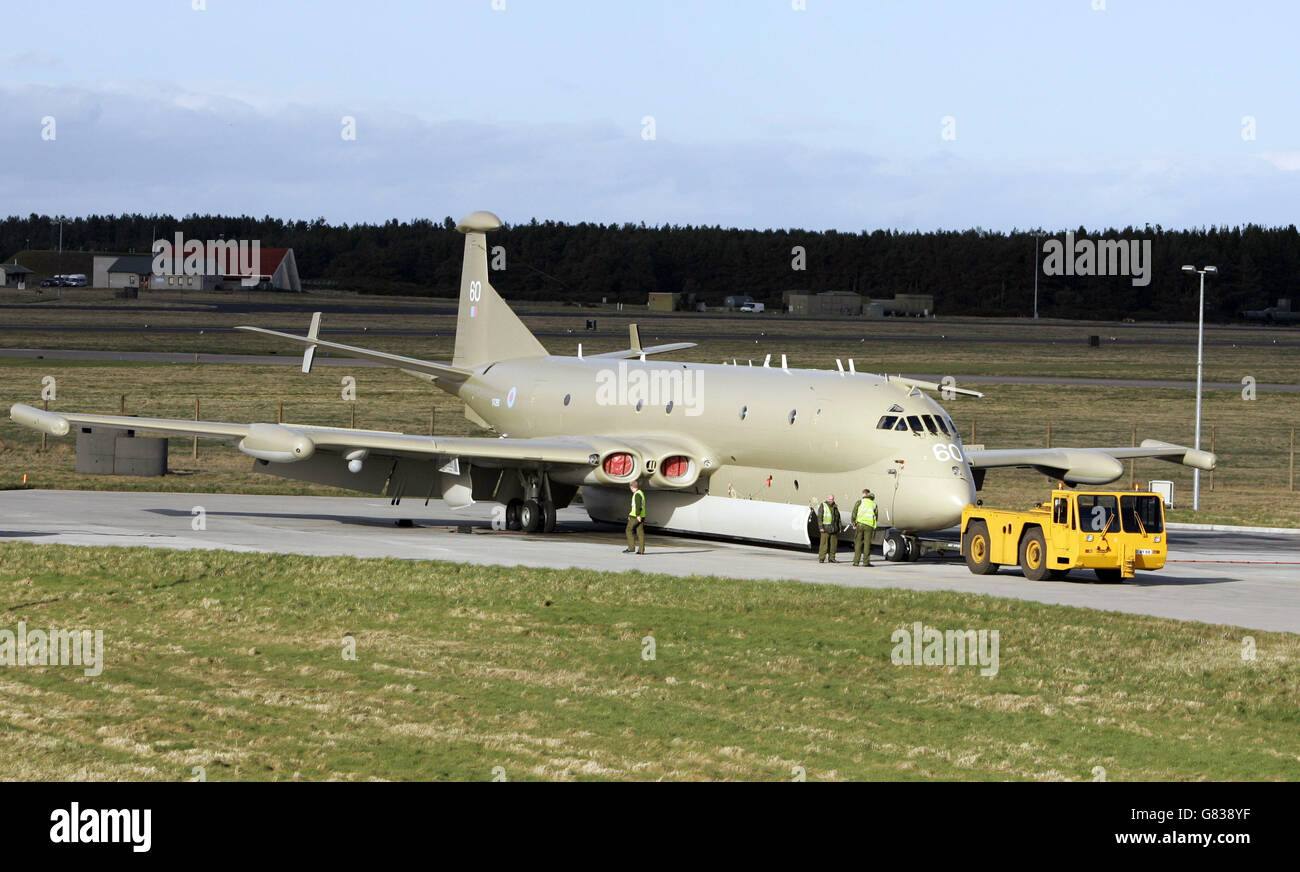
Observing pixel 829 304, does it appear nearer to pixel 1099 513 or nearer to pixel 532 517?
pixel 532 517

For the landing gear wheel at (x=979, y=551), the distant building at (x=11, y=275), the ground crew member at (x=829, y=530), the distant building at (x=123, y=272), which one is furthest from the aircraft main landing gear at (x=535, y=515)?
the distant building at (x=11, y=275)

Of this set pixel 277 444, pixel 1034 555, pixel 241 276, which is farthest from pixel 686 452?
pixel 241 276

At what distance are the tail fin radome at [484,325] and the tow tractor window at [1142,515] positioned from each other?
18.7m

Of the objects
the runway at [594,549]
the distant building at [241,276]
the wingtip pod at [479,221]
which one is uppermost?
the distant building at [241,276]

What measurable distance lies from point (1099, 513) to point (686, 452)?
10293 mm

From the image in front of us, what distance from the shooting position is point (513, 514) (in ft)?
127

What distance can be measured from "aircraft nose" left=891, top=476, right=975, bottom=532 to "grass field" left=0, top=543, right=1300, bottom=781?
19.0ft

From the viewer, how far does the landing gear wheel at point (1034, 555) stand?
30156 millimetres

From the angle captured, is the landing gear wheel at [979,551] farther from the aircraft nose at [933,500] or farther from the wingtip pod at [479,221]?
the wingtip pod at [479,221]

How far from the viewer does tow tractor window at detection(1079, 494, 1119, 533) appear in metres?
29.8

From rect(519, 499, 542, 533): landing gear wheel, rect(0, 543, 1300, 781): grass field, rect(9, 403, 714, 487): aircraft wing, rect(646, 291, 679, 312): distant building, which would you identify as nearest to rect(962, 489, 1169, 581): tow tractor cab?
rect(0, 543, 1300, 781): grass field

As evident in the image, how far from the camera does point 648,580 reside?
1089 inches

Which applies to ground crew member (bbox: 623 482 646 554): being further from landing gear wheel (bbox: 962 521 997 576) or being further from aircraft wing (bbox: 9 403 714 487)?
landing gear wheel (bbox: 962 521 997 576)
